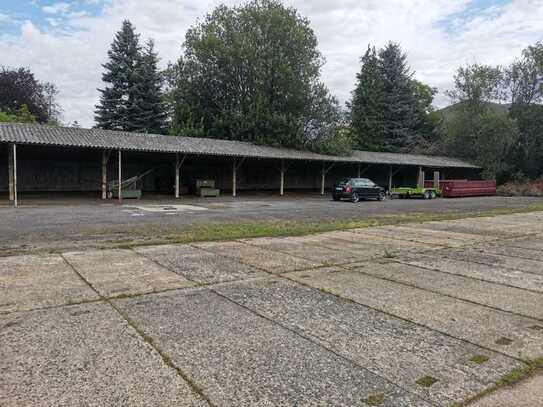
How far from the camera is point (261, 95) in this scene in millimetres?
34594

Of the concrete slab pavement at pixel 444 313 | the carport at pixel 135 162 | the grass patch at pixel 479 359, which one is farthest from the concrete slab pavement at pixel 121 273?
the carport at pixel 135 162

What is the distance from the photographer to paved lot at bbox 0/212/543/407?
7.83ft

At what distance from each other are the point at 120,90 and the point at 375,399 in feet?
120

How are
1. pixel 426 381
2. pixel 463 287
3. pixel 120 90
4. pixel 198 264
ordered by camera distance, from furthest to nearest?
pixel 120 90 < pixel 198 264 < pixel 463 287 < pixel 426 381

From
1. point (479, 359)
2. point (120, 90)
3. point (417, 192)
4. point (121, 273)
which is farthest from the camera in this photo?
point (120, 90)

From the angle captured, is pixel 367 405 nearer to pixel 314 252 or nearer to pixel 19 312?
pixel 19 312

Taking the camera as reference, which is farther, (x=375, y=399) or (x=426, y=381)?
(x=426, y=381)

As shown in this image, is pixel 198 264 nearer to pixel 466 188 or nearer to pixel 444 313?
pixel 444 313

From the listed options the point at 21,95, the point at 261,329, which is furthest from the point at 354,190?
the point at 21,95

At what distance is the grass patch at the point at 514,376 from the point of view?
7.73ft

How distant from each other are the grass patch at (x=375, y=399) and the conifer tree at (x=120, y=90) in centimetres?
3495

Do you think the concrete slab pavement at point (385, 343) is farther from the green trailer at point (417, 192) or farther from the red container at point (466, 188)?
the red container at point (466, 188)

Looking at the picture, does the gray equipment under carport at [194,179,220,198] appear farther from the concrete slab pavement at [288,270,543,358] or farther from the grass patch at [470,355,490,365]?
the grass patch at [470,355,490,365]

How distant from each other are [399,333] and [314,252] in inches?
143
